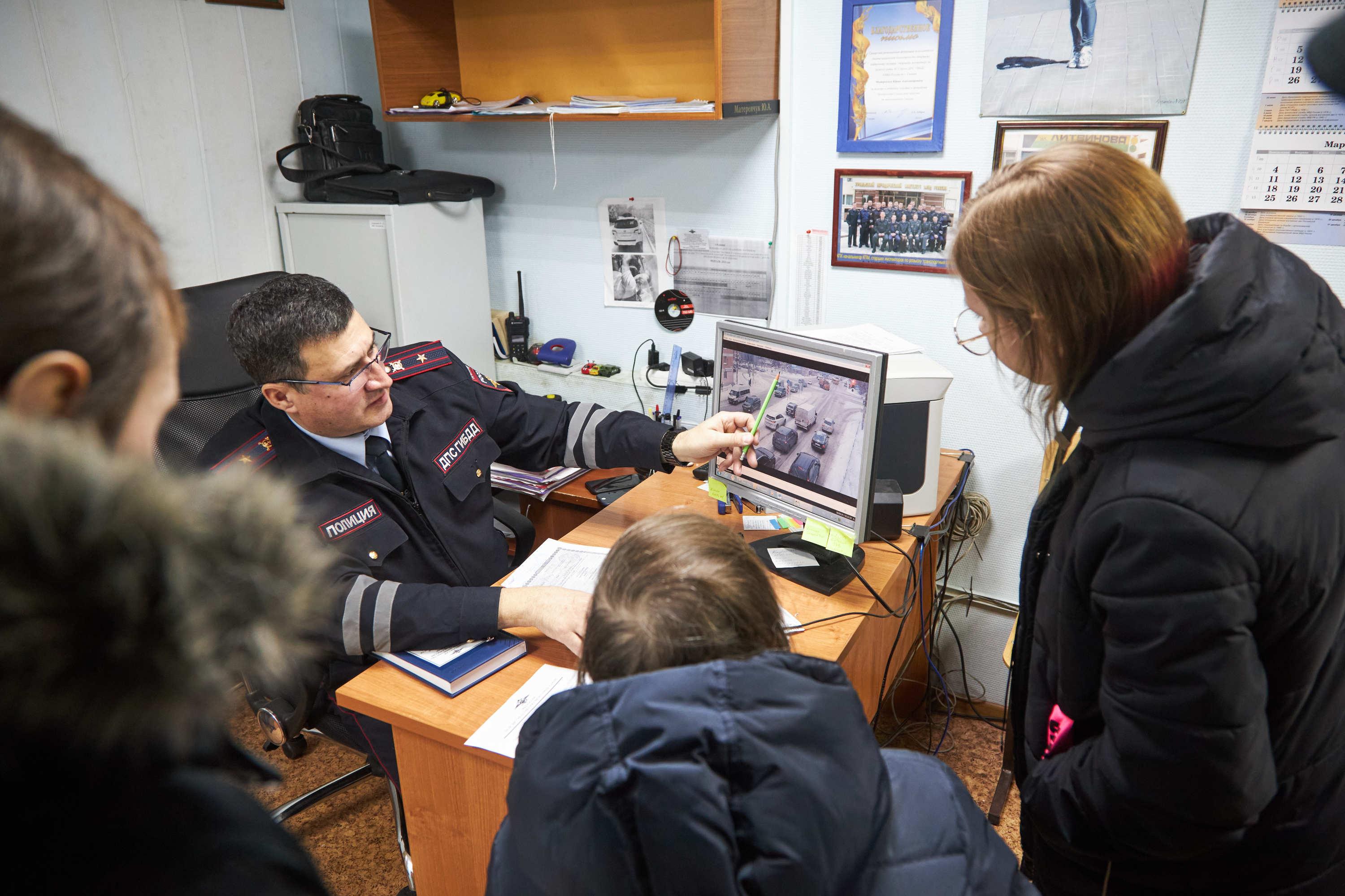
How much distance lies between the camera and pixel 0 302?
1.25ft

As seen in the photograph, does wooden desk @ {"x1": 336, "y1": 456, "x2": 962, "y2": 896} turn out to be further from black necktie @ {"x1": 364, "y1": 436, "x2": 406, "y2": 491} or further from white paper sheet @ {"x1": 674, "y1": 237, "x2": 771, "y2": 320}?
white paper sheet @ {"x1": 674, "y1": 237, "x2": 771, "y2": 320}

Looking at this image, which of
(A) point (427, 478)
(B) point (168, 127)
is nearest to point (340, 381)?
(A) point (427, 478)

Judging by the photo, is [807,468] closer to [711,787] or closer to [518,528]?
[518,528]

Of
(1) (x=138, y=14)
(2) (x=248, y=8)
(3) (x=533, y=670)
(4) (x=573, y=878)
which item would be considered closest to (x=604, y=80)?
(2) (x=248, y=8)

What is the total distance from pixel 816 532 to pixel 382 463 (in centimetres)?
90

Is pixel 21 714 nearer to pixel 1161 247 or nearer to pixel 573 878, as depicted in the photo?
pixel 573 878

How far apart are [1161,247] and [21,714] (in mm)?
1028

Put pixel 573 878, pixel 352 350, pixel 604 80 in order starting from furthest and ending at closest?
1. pixel 604 80
2. pixel 352 350
3. pixel 573 878

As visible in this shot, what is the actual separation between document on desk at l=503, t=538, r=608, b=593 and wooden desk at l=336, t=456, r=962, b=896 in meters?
0.07

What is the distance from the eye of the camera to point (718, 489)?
1778 millimetres

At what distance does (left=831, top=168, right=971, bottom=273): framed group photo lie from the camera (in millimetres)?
2115

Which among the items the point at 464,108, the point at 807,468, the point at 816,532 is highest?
the point at 464,108

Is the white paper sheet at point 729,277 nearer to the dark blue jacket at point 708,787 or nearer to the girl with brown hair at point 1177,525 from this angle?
the girl with brown hair at point 1177,525

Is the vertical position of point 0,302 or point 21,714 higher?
point 0,302
